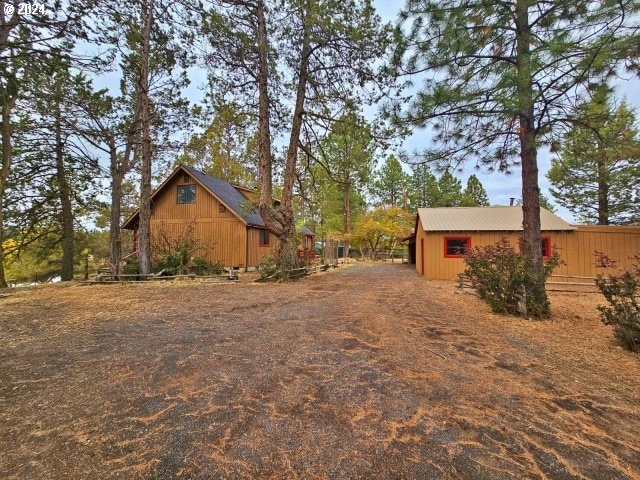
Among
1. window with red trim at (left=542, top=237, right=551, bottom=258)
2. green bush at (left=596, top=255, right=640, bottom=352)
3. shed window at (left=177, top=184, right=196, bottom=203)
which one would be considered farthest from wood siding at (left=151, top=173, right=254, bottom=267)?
green bush at (left=596, top=255, right=640, bottom=352)

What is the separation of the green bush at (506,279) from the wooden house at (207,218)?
11.5 m

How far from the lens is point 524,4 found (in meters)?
4.59

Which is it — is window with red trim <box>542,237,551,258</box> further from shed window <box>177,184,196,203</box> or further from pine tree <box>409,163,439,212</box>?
pine tree <box>409,163,439,212</box>

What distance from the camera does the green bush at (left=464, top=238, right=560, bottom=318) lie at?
6.06m

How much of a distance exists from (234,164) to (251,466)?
25422 millimetres

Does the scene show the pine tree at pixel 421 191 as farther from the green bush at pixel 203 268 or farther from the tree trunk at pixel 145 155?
the tree trunk at pixel 145 155

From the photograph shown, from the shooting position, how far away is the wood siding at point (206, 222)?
54.9 feet

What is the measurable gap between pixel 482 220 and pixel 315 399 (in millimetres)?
13009

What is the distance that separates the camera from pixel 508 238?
12.5 meters

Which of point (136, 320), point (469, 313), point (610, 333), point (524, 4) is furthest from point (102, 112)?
point (610, 333)

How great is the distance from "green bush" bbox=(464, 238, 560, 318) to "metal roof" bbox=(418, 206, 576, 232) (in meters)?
6.19

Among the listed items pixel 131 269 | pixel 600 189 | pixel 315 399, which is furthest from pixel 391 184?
pixel 315 399

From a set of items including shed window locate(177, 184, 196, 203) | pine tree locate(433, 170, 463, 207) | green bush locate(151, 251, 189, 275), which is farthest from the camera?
pine tree locate(433, 170, 463, 207)

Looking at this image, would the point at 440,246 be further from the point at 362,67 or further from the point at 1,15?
the point at 1,15
